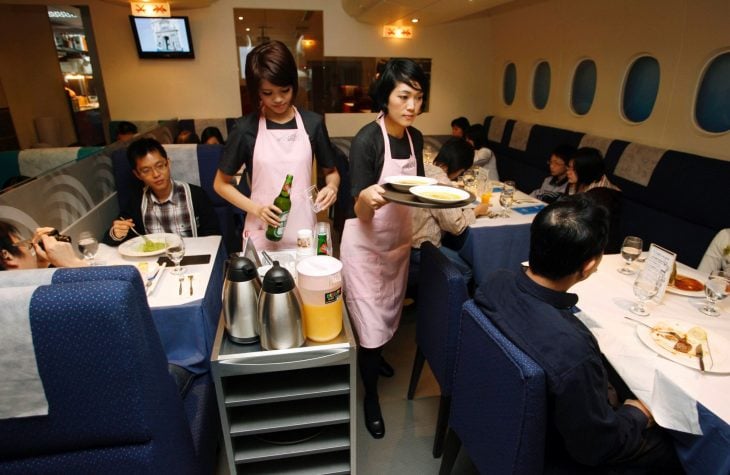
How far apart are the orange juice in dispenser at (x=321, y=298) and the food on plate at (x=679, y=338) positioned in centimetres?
116

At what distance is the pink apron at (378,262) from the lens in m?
1.95

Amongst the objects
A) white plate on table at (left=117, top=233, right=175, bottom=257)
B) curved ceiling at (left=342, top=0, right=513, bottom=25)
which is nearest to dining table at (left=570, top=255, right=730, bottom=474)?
white plate on table at (left=117, top=233, right=175, bottom=257)

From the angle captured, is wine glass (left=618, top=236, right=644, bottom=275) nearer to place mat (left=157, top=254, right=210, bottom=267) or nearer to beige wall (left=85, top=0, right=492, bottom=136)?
place mat (left=157, top=254, right=210, bottom=267)

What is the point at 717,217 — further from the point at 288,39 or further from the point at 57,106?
the point at 57,106

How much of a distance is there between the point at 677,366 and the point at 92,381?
5.66ft

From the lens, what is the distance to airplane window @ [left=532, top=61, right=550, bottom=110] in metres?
5.79

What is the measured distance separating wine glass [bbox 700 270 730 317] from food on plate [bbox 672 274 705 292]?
0.47 feet

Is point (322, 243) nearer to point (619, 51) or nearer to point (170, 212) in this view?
point (170, 212)

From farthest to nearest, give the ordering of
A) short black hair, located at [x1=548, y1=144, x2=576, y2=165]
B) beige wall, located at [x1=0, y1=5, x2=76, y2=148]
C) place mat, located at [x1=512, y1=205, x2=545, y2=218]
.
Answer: beige wall, located at [x1=0, y1=5, x2=76, y2=148]
short black hair, located at [x1=548, y1=144, x2=576, y2=165]
place mat, located at [x1=512, y1=205, x2=545, y2=218]

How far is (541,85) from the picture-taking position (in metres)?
5.96

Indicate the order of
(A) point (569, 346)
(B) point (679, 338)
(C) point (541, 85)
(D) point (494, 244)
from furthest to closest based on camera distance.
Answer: (C) point (541, 85)
(D) point (494, 244)
(B) point (679, 338)
(A) point (569, 346)

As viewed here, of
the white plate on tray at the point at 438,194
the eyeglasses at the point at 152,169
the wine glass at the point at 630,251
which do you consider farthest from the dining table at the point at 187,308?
the wine glass at the point at 630,251

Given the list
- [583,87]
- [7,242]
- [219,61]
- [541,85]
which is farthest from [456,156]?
[219,61]

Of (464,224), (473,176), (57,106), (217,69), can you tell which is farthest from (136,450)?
(57,106)
